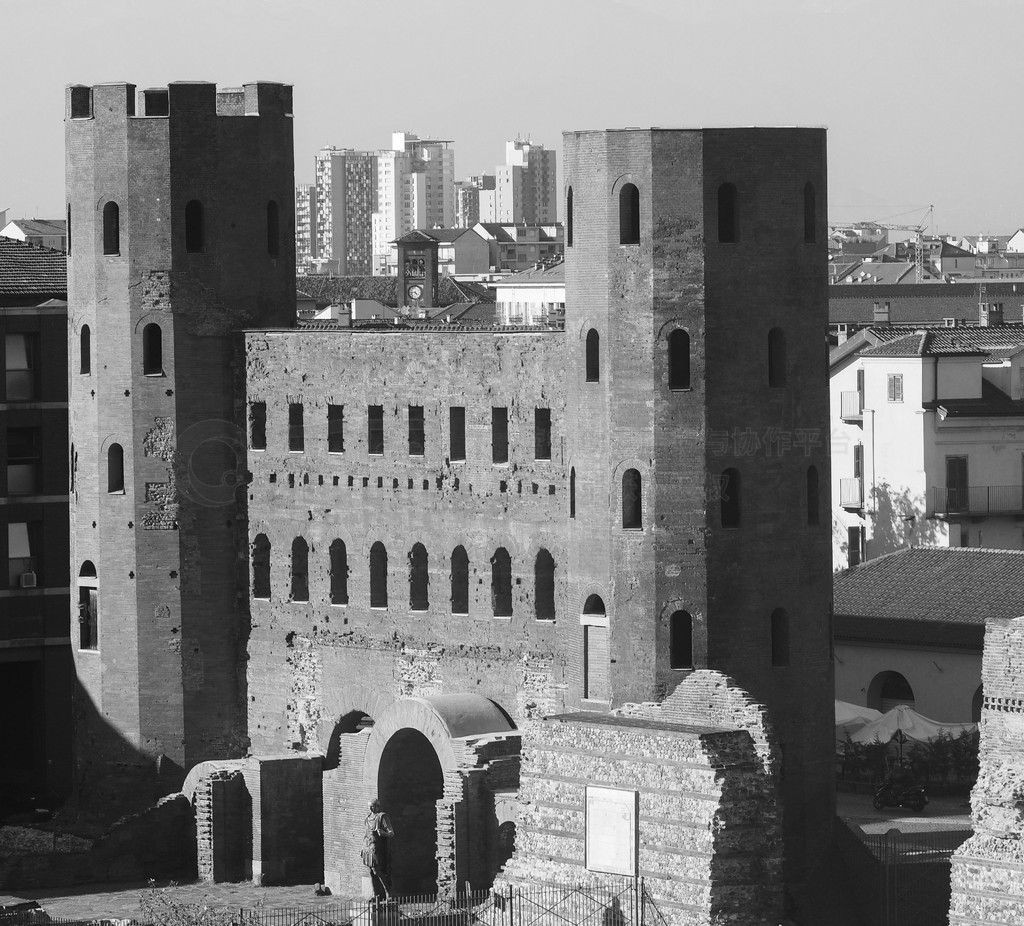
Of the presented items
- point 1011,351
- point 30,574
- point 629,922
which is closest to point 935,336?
point 1011,351

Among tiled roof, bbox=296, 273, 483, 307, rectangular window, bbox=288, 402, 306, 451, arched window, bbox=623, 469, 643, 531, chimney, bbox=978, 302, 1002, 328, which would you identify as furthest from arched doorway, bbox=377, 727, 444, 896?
tiled roof, bbox=296, 273, 483, 307

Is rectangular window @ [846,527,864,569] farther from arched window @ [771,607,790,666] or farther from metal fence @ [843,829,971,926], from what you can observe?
arched window @ [771,607,790,666]

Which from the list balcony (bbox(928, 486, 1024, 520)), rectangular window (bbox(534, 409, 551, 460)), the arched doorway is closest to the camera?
rectangular window (bbox(534, 409, 551, 460))

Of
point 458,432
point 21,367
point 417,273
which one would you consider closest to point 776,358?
point 458,432

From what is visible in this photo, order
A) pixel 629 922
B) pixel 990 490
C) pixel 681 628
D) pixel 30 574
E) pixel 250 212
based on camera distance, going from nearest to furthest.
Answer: pixel 629 922
pixel 681 628
pixel 250 212
pixel 30 574
pixel 990 490

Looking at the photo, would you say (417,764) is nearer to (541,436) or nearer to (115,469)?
(541,436)

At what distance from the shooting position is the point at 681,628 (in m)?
53.3

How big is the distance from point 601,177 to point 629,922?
44.4 ft

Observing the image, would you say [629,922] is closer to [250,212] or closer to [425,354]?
[425,354]

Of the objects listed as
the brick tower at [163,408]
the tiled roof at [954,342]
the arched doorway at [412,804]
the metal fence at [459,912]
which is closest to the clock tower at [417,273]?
the tiled roof at [954,342]

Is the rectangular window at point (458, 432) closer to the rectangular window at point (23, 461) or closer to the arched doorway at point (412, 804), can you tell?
the arched doorway at point (412, 804)

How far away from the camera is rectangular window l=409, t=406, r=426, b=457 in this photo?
2323 inches

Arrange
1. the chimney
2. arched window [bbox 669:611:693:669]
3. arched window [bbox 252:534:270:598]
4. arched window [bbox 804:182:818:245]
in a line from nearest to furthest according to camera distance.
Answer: arched window [bbox 669:611:693:669], arched window [bbox 804:182:818:245], arched window [bbox 252:534:270:598], the chimney

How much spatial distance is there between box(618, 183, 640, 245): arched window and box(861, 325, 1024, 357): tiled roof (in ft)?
100
